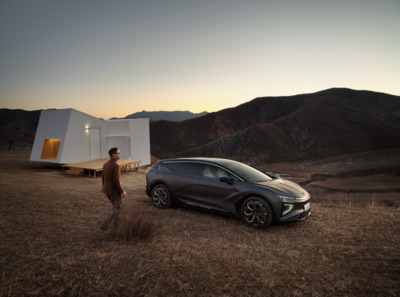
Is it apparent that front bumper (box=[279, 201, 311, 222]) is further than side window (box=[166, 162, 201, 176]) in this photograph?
No

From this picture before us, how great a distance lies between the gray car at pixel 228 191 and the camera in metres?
5.62

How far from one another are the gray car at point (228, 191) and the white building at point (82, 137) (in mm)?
11636

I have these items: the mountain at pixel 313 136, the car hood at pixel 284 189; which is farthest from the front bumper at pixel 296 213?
the mountain at pixel 313 136

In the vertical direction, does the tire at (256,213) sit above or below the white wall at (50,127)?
below

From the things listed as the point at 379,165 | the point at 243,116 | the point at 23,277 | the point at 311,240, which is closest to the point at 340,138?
the point at 379,165

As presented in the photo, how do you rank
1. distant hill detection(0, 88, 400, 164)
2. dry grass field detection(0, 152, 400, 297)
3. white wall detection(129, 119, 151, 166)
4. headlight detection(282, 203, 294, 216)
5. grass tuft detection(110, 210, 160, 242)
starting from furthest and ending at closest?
distant hill detection(0, 88, 400, 164), white wall detection(129, 119, 151, 166), headlight detection(282, 203, 294, 216), grass tuft detection(110, 210, 160, 242), dry grass field detection(0, 152, 400, 297)

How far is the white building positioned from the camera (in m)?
16.5

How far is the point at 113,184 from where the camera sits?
5.27 meters

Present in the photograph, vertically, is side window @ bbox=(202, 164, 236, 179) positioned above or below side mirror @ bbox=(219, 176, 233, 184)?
above

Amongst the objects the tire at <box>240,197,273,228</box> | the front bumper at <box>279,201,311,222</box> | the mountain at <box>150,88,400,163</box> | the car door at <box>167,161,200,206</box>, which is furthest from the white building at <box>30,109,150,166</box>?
the mountain at <box>150,88,400,163</box>

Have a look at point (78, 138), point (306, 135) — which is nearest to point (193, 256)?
point (78, 138)

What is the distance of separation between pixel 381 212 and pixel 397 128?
62.0 meters

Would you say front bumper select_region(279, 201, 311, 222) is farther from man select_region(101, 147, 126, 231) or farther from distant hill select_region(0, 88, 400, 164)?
distant hill select_region(0, 88, 400, 164)

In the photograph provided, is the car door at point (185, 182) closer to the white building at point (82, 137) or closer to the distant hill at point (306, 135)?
the white building at point (82, 137)
